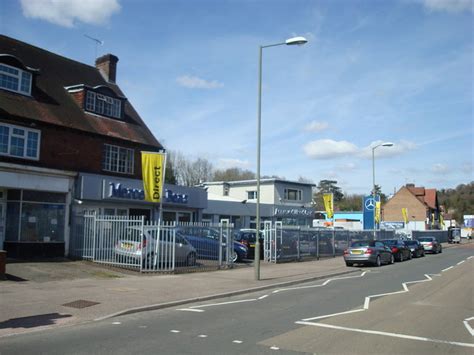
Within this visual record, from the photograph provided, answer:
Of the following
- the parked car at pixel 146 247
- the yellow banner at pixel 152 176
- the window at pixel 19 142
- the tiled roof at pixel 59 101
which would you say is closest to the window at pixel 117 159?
the tiled roof at pixel 59 101

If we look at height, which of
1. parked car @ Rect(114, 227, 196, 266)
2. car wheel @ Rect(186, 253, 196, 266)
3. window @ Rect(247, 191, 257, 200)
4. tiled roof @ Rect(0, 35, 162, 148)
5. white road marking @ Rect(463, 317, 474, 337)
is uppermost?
tiled roof @ Rect(0, 35, 162, 148)

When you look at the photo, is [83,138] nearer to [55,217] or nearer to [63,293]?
[55,217]

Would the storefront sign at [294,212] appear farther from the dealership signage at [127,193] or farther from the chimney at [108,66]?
the chimney at [108,66]

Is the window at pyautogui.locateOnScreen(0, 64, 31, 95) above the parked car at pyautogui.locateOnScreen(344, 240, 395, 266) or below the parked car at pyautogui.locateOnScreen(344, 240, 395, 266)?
above

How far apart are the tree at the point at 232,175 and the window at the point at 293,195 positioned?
22.0 m

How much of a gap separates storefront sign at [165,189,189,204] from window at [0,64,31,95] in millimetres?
8721

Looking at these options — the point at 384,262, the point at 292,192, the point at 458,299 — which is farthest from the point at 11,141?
the point at 292,192

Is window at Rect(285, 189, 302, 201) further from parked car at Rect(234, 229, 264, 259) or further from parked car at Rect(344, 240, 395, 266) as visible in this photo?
parked car at Rect(344, 240, 395, 266)

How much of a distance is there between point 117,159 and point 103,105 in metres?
3.13

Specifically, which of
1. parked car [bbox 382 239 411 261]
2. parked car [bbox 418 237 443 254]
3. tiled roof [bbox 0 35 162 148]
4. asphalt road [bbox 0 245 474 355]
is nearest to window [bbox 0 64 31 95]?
tiled roof [bbox 0 35 162 148]

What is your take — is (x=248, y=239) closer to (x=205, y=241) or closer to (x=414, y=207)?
(x=205, y=241)

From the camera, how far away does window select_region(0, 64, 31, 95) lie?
21297mm

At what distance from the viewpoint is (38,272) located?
55.3 feet

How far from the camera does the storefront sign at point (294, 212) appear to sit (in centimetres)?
4683
